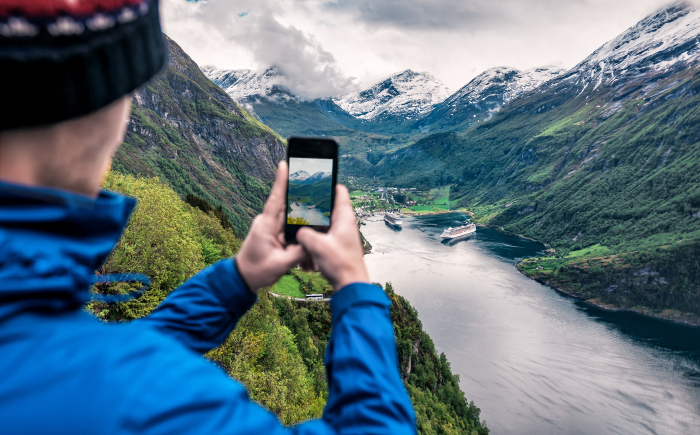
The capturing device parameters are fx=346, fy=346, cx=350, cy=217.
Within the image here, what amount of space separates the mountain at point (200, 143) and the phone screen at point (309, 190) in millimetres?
78581

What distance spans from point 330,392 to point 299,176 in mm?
1504

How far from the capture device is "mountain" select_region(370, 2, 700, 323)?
77.6 m

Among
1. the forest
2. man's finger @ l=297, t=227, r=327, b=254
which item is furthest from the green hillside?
the forest

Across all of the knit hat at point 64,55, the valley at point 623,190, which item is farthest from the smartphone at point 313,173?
the valley at point 623,190

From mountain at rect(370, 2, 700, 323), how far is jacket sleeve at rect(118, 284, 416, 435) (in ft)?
274

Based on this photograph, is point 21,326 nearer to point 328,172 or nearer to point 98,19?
point 98,19

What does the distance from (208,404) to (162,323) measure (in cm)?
96

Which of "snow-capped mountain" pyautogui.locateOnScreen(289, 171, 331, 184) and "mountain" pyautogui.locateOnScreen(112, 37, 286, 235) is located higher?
"mountain" pyautogui.locateOnScreen(112, 37, 286, 235)

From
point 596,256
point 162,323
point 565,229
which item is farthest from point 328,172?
point 565,229

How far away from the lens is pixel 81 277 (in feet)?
2.74

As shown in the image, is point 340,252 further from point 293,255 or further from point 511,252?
point 511,252

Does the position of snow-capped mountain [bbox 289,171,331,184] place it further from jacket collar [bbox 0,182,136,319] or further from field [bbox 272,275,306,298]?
field [bbox 272,275,306,298]

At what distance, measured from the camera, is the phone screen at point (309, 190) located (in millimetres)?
2028

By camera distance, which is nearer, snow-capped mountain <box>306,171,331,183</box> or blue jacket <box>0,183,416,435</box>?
blue jacket <box>0,183,416,435</box>
